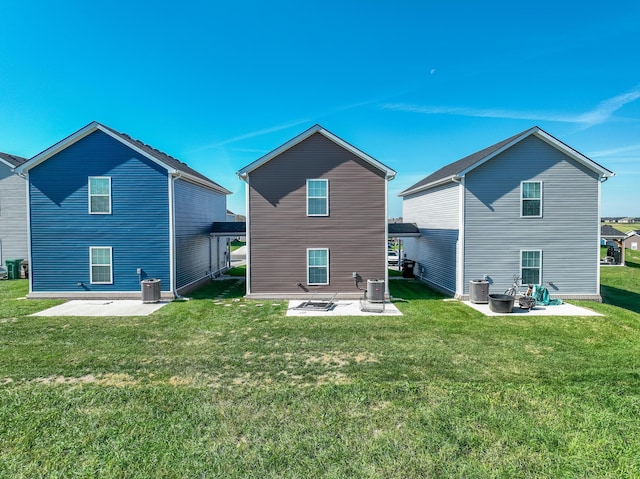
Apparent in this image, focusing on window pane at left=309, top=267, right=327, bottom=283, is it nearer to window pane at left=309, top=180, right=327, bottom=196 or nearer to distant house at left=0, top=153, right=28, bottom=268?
window pane at left=309, top=180, right=327, bottom=196

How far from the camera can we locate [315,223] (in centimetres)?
1372

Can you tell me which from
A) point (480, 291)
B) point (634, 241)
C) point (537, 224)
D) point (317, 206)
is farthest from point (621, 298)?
point (634, 241)

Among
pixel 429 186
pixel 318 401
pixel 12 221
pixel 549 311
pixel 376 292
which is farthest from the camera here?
pixel 12 221

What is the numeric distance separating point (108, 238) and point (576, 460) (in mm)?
15298

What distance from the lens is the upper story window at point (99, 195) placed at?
13477 millimetres

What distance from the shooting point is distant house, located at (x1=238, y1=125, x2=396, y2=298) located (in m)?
13.6

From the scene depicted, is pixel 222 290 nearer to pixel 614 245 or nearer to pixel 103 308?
pixel 103 308

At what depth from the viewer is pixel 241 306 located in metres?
12.5

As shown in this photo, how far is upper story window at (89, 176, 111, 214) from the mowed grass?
5132mm

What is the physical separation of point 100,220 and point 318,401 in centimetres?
1237

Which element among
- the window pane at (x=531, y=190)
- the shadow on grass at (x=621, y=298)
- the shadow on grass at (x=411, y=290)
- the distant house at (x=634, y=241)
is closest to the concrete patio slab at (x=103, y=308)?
the shadow on grass at (x=411, y=290)

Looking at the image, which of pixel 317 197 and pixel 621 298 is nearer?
pixel 317 197

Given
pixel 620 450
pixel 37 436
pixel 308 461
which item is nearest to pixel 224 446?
pixel 308 461

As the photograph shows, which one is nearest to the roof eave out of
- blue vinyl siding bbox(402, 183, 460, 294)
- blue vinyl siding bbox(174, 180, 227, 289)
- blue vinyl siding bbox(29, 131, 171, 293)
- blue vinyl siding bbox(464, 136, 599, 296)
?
blue vinyl siding bbox(174, 180, 227, 289)
